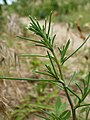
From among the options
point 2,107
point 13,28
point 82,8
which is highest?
point 82,8

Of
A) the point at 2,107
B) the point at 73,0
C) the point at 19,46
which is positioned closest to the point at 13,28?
the point at 19,46

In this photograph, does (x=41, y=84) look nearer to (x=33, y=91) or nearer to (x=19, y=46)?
(x=33, y=91)

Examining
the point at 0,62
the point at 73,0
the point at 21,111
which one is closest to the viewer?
the point at 0,62

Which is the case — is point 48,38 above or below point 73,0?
below

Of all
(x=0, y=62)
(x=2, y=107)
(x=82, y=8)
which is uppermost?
(x=82, y=8)

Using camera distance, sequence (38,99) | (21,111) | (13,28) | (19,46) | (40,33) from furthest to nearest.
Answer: (19,46), (13,28), (38,99), (21,111), (40,33)

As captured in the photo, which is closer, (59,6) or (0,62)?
(0,62)

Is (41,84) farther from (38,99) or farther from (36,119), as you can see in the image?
(36,119)

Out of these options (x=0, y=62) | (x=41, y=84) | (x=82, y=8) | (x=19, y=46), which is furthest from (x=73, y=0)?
(x=0, y=62)

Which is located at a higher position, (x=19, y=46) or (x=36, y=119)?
(x=19, y=46)
